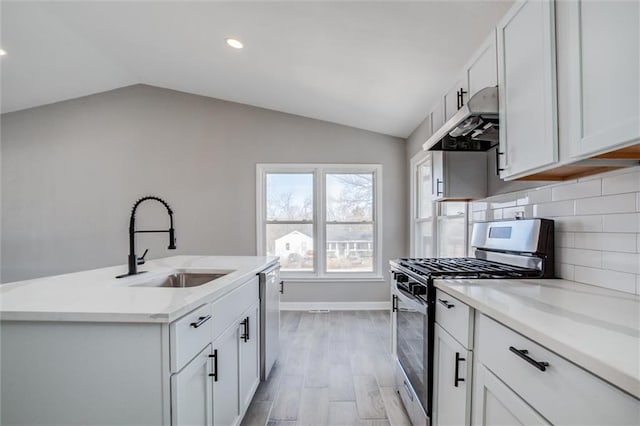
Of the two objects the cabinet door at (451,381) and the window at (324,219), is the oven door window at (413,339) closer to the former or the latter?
the cabinet door at (451,381)

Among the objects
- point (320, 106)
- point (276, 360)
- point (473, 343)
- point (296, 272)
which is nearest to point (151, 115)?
point (320, 106)

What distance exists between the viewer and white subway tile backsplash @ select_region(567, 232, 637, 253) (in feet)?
3.72

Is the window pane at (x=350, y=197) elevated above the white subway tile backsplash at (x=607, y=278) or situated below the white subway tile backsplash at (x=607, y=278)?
above

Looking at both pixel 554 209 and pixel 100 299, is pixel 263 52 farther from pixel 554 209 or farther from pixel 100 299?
pixel 554 209

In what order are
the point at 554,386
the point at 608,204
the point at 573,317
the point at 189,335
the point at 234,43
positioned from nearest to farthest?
the point at 554,386 → the point at 573,317 → the point at 189,335 → the point at 608,204 → the point at 234,43

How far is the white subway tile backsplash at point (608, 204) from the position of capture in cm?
113

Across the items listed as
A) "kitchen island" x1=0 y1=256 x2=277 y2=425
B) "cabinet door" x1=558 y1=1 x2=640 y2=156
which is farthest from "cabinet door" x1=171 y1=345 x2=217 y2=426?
"cabinet door" x1=558 y1=1 x2=640 y2=156

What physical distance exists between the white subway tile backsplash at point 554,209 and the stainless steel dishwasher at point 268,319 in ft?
5.91

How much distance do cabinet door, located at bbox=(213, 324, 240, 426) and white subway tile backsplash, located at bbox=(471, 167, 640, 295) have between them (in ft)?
5.80

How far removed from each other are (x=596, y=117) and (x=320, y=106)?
9.91 ft

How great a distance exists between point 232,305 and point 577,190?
1850 millimetres

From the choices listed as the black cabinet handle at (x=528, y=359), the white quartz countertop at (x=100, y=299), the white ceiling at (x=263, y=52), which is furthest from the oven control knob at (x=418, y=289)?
the white ceiling at (x=263, y=52)

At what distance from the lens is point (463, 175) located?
7.00 ft

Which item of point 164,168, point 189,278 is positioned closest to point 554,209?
point 189,278
